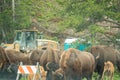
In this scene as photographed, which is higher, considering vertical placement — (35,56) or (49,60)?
(49,60)

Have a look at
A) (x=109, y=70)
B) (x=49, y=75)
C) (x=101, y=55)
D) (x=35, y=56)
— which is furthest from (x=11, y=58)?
(x=109, y=70)

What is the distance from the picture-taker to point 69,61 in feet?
57.3

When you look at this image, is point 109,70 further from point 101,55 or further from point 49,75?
point 49,75

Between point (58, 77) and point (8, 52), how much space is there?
17.0 feet

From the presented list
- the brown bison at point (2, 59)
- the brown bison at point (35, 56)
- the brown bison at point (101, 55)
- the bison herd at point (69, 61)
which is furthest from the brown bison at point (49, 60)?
the brown bison at point (101, 55)

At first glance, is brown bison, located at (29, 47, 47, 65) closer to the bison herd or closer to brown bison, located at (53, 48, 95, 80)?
the bison herd

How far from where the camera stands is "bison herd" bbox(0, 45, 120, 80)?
17578 mm

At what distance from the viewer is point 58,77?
18.8 metres

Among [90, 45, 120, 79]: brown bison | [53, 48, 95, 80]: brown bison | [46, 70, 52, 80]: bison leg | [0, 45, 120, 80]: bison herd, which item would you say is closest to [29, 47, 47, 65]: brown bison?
[0, 45, 120, 80]: bison herd

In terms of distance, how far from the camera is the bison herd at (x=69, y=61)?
692 inches

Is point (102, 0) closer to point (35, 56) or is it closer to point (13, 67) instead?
point (35, 56)

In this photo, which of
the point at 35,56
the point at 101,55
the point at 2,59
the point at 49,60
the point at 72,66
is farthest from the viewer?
the point at 101,55

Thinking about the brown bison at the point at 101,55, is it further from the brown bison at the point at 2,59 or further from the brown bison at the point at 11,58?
the brown bison at the point at 2,59

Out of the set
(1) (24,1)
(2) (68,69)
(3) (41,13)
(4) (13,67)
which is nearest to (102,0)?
(4) (13,67)
